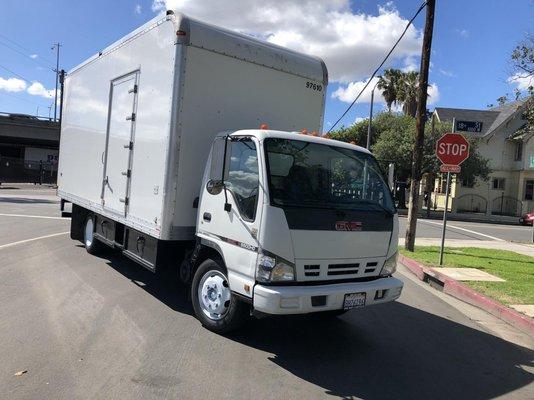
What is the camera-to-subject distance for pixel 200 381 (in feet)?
15.0

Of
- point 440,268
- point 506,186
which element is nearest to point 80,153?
point 440,268

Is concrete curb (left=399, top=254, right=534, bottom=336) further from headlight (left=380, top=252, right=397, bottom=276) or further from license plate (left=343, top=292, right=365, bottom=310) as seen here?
license plate (left=343, top=292, right=365, bottom=310)

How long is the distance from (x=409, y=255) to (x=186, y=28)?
374 inches

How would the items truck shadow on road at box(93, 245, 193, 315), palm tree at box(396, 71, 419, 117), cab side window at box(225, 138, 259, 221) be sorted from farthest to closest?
palm tree at box(396, 71, 419, 117) → truck shadow on road at box(93, 245, 193, 315) → cab side window at box(225, 138, 259, 221)

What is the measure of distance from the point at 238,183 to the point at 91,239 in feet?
18.3

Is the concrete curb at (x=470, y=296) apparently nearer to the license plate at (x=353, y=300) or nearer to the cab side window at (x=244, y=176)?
the license plate at (x=353, y=300)

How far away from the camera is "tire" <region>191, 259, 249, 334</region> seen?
5652 millimetres

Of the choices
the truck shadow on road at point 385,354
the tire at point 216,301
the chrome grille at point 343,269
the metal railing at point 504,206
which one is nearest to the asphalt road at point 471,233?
the truck shadow on road at point 385,354

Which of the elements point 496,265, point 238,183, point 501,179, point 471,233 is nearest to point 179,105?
point 238,183

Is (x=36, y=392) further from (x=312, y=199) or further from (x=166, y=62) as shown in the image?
(x=166, y=62)

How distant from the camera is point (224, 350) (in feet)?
17.7

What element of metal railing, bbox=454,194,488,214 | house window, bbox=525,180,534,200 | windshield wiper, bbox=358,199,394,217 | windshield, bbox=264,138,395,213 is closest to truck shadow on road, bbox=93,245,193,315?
windshield, bbox=264,138,395,213

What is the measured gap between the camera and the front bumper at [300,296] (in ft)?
16.3

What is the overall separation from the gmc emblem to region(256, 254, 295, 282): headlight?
2.25ft
